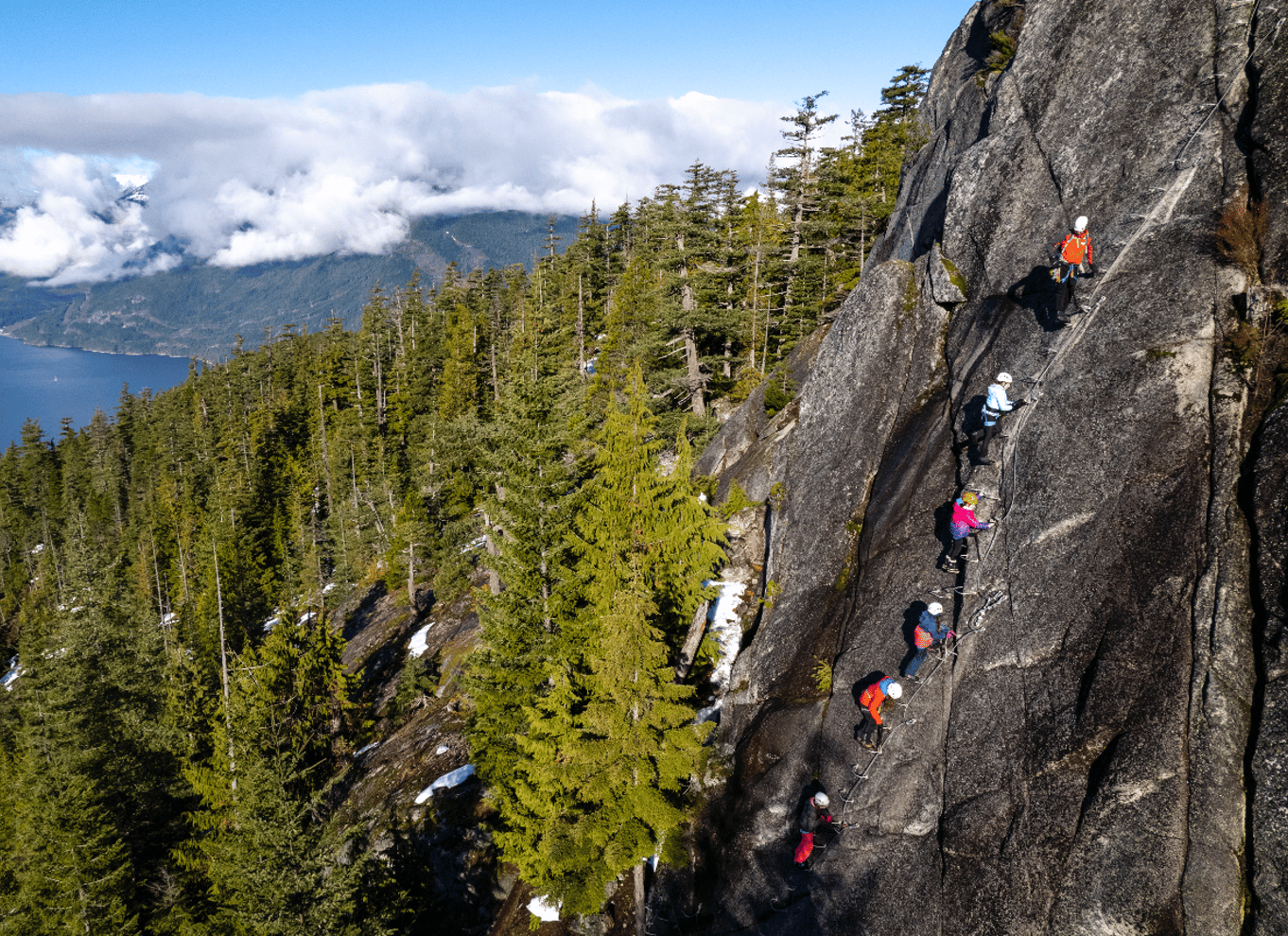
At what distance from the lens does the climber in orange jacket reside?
11.3m

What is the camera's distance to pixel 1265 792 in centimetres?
709

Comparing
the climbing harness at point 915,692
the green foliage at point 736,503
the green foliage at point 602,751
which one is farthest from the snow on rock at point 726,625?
the climbing harness at point 915,692

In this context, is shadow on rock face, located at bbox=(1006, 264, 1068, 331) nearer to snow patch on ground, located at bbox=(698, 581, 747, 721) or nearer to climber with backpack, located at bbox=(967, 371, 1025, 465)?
climber with backpack, located at bbox=(967, 371, 1025, 465)

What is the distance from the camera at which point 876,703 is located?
11492 mm

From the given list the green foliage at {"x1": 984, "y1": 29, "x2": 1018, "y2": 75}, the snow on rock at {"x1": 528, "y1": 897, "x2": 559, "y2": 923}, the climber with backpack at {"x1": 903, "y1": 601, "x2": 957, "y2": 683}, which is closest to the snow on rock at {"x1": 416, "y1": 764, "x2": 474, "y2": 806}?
the snow on rock at {"x1": 528, "y1": 897, "x2": 559, "y2": 923}

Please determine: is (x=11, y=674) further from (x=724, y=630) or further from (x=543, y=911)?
(x=724, y=630)

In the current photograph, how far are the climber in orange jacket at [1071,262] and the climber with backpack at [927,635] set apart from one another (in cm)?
626

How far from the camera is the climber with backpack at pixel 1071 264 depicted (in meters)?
11.3

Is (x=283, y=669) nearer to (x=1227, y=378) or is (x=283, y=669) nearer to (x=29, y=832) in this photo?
(x=29, y=832)

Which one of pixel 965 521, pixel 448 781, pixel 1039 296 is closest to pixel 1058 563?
pixel 965 521

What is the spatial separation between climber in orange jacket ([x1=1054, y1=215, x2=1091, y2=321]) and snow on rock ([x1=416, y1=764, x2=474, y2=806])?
903 inches

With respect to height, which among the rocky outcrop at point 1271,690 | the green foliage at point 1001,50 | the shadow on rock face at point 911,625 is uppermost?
the green foliage at point 1001,50

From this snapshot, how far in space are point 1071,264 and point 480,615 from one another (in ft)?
56.7

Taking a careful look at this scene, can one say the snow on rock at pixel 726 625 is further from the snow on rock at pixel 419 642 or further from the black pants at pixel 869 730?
the snow on rock at pixel 419 642
